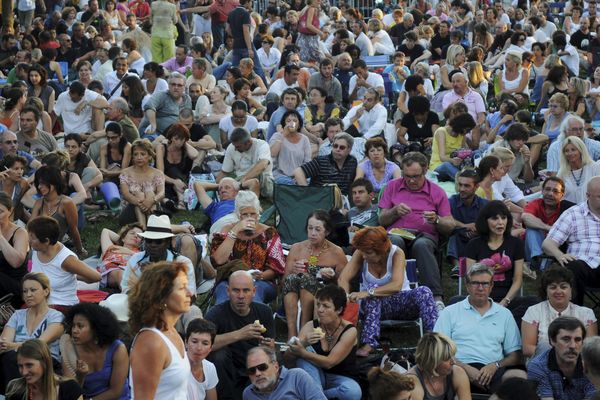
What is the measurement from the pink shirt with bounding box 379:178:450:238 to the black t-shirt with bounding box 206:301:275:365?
6.93 ft

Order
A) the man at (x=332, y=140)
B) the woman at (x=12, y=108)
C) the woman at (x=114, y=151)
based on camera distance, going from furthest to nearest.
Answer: the woman at (x=12, y=108)
the man at (x=332, y=140)
the woman at (x=114, y=151)

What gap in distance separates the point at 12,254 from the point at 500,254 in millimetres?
3855

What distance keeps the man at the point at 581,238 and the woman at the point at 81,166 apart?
16.6ft

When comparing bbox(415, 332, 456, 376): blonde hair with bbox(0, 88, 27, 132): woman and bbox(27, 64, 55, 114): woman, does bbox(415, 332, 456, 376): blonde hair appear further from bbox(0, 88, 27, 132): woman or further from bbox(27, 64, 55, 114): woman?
bbox(27, 64, 55, 114): woman

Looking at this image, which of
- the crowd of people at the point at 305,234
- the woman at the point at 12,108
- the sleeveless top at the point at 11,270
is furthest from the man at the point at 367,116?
the sleeveless top at the point at 11,270

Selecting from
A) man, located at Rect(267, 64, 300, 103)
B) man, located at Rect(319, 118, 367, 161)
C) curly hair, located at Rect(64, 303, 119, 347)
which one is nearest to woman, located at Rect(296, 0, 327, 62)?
man, located at Rect(267, 64, 300, 103)

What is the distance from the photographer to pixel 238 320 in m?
8.82

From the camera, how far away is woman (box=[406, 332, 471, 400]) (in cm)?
774

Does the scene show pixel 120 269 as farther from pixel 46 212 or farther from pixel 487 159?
pixel 487 159

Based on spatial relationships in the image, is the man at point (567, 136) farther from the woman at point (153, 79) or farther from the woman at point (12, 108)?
the woman at point (153, 79)

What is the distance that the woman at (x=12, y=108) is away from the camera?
14430mm

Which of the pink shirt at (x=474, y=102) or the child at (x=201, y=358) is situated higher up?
the child at (x=201, y=358)

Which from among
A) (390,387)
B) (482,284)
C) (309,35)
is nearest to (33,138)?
(482,284)

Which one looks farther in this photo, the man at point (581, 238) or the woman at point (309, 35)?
the woman at point (309, 35)
